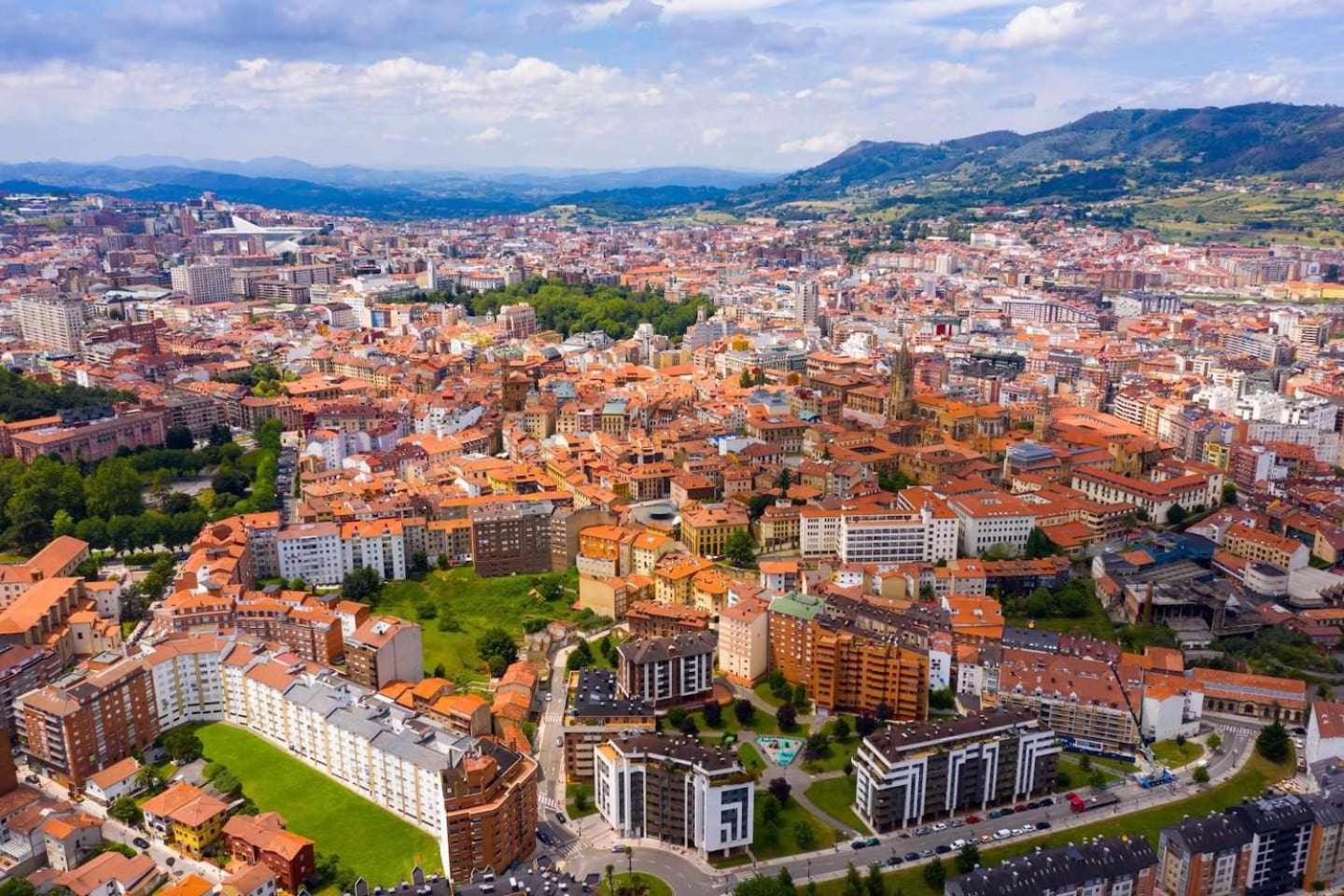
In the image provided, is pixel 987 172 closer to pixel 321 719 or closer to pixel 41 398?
pixel 41 398

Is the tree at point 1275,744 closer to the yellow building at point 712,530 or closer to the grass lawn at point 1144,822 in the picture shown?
the grass lawn at point 1144,822

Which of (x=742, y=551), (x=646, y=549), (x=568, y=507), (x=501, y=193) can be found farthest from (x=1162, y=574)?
(x=501, y=193)

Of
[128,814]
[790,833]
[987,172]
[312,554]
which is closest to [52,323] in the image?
[312,554]

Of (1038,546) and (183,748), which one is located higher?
(1038,546)

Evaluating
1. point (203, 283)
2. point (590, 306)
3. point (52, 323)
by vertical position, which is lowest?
point (590, 306)

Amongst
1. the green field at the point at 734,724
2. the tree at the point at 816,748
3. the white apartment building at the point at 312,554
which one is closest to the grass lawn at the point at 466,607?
the white apartment building at the point at 312,554

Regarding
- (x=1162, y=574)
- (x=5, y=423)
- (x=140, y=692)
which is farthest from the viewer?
(x=5, y=423)

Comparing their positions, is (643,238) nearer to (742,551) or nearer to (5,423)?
(5,423)

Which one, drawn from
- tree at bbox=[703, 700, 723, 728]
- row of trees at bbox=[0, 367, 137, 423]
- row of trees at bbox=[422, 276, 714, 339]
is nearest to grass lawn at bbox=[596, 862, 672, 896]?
tree at bbox=[703, 700, 723, 728]
